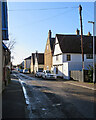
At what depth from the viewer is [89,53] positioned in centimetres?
3409

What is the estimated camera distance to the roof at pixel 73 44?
111 feet

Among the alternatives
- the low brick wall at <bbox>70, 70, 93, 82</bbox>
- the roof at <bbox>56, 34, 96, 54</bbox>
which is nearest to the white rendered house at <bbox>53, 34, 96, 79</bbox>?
the roof at <bbox>56, 34, 96, 54</bbox>

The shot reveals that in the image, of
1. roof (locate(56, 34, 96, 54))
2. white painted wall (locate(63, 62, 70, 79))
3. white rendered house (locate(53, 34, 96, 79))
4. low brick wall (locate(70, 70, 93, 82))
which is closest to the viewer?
low brick wall (locate(70, 70, 93, 82))

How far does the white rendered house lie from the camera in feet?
103

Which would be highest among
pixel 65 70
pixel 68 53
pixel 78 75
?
pixel 68 53

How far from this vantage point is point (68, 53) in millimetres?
33188

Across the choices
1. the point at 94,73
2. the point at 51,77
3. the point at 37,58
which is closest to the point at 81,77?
the point at 94,73

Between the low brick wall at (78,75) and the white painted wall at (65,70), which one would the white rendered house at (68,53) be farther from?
the low brick wall at (78,75)

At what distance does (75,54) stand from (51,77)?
7.16 metres

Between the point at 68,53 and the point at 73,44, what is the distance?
3.25 metres

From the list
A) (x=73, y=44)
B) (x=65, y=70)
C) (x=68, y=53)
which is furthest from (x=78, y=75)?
(x=73, y=44)

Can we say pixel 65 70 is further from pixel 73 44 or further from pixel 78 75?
pixel 73 44

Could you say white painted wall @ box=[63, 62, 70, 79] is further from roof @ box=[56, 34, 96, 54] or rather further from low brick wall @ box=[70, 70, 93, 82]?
roof @ box=[56, 34, 96, 54]

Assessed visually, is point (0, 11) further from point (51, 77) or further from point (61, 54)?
point (61, 54)
